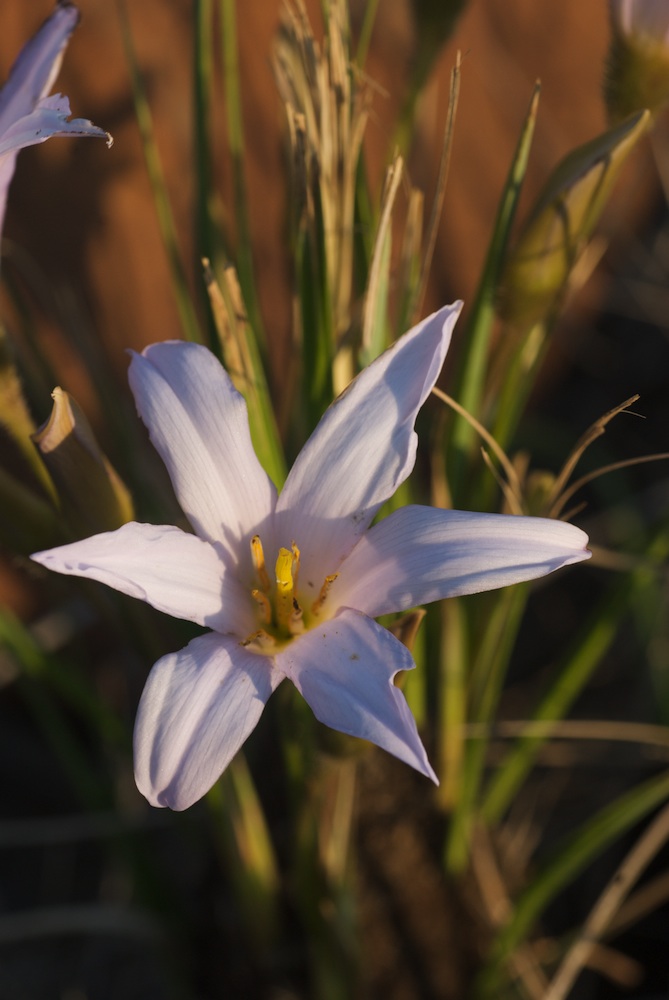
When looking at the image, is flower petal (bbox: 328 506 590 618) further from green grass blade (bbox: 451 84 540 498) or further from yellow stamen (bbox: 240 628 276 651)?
green grass blade (bbox: 451 84 540 498)

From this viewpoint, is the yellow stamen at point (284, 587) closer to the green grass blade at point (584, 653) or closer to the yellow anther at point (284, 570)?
the yellow anther at point (284, 570)

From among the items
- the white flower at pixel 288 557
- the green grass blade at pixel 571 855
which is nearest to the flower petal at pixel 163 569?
the white flower at pixel 288 557

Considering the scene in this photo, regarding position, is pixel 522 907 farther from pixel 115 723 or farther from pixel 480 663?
pixel 115 723

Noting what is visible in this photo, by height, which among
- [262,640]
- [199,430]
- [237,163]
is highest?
[237,163]

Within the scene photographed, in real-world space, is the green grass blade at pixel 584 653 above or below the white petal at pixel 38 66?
below

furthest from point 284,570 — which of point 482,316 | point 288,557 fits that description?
point 482,316

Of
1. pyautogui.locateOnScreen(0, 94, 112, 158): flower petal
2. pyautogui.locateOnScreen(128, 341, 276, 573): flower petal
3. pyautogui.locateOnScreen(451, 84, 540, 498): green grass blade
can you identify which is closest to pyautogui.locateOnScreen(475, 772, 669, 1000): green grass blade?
pyautogui.locateOnScreen(451, 84, 540, 498): green grass blade

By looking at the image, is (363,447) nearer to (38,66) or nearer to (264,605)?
(264,605)
